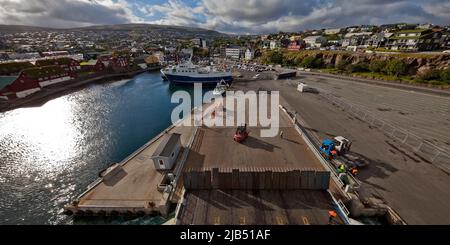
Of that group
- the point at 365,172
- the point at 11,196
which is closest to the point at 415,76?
the point at 365,172

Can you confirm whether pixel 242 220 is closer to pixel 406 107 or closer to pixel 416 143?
pixel 416 143

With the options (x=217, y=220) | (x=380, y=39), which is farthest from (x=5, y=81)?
(x=380, y=39)

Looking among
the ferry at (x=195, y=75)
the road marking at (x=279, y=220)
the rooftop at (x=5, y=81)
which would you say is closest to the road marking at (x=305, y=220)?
the road marking at (x=279, y=220)

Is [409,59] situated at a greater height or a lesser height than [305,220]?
greater

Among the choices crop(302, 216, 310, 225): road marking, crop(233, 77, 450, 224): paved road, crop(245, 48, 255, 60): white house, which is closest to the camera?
crop(302, 216, 310, 225): road marking

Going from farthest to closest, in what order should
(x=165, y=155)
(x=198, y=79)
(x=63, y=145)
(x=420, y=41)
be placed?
(x=420, y=41)
(x=198, y=79)
(x=63, y=145)
(x=165, y=155)

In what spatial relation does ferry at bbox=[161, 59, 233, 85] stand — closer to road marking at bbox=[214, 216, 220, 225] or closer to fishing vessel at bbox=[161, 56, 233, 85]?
fishing vessel at bbox=[161, 56, 233, 85]

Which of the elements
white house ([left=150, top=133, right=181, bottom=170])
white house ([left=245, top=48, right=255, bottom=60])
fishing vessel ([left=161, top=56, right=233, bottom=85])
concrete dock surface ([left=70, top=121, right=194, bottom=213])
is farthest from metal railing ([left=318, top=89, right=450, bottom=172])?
white house ([left=245, top=48, right=255, bottom=60])

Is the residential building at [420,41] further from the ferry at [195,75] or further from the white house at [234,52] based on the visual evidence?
the white house at [234,52]
